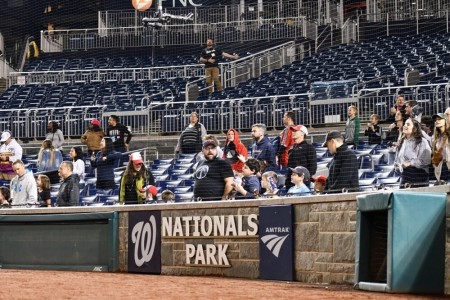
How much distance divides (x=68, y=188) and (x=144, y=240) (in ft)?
5.90

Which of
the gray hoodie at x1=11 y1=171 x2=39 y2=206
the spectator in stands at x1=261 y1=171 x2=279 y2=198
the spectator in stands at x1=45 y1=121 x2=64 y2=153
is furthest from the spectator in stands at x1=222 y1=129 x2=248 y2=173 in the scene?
the spectator in stands at x1=45 y1=121 x2=64 y2=153

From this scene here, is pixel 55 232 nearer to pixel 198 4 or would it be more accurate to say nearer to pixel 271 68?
pixel 271 68

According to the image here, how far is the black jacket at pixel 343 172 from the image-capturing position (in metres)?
11.6

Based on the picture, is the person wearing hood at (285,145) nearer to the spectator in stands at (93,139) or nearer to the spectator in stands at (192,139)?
the spectator in stands at (192,139)

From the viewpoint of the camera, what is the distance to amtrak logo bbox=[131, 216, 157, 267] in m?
14.0

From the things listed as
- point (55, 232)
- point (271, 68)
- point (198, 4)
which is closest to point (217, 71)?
point (271, 68)

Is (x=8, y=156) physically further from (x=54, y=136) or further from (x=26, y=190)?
(x=26, y=190)

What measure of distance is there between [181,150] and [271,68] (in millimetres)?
11199

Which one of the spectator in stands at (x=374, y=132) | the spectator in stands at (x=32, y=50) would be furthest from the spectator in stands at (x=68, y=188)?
the spectator in stands at (x=32, y=50)

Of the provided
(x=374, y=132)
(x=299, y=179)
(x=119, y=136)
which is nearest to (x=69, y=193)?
(x=299, y=179)

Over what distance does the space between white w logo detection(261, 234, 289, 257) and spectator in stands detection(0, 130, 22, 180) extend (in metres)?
8.60

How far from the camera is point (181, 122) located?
77.7ft

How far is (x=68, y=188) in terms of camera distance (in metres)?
15.5

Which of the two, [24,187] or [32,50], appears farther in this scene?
[32,50]
